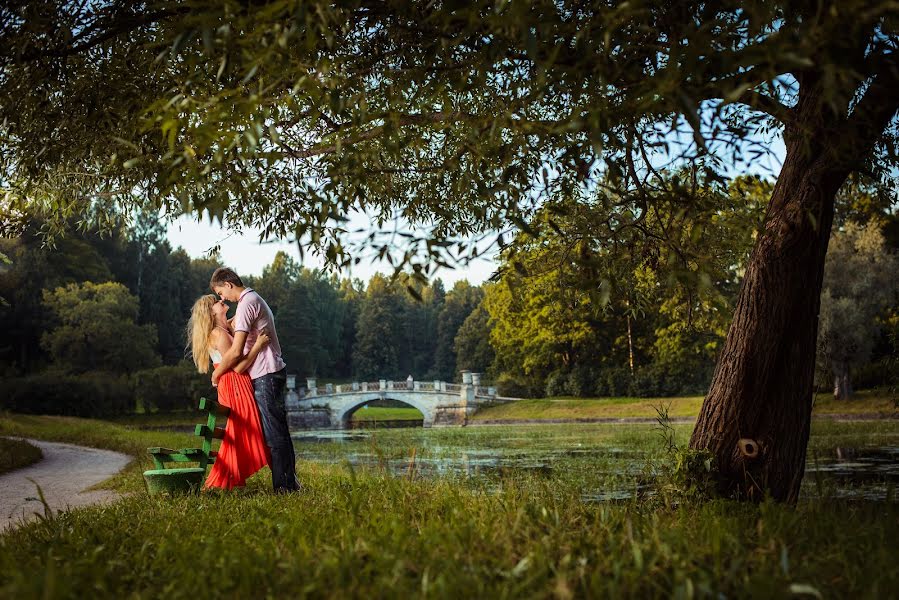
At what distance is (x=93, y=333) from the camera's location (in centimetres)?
3288

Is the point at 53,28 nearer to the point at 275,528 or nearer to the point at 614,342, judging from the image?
the point at 275,528

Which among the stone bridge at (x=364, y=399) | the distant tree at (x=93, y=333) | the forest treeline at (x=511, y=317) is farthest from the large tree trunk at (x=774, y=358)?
the stone bridge at (x=364, y=399)

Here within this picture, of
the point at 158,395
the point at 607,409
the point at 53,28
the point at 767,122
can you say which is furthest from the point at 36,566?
the point at 158,395

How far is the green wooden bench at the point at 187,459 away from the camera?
4695 mm

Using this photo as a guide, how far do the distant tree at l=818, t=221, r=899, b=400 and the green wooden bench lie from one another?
2182 cm

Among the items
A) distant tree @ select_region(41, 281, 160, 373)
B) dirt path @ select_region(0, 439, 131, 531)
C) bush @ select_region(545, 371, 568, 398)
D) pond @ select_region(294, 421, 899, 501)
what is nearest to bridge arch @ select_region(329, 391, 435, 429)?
bush @ select_region(545, 371, 568, 398)

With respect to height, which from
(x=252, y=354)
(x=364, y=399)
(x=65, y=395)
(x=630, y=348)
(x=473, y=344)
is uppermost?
(x=473, y=344)

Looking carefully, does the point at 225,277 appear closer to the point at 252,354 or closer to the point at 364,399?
the point at 252,354

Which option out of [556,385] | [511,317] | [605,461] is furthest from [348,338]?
[605,461]

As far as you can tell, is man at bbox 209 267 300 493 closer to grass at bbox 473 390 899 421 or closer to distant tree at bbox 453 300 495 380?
grass at bbox 473 390 899 421

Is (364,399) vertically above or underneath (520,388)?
underneath

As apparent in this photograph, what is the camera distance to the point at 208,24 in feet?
7.60

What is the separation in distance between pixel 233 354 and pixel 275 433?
614mm

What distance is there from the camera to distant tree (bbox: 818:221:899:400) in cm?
2308
